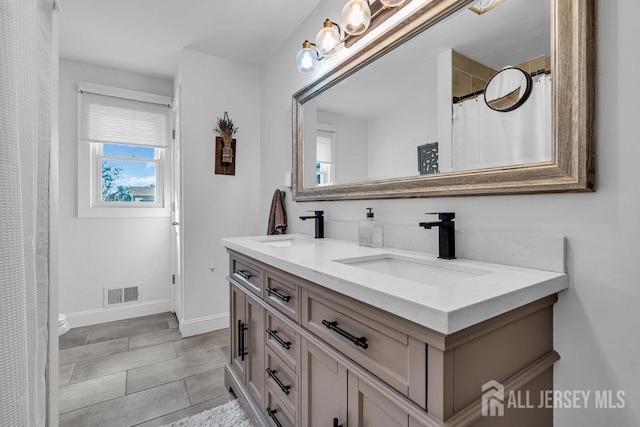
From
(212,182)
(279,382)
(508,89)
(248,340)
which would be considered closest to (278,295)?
(279,382)

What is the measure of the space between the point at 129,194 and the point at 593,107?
3.59 metres

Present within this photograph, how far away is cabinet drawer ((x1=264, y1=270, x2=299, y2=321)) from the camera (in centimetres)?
114

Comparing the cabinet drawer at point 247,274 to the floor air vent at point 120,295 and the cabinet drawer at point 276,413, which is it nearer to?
the cabinet drawer at point 276,413

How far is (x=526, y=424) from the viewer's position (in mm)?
823

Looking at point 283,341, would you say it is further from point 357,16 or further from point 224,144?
point 224,144

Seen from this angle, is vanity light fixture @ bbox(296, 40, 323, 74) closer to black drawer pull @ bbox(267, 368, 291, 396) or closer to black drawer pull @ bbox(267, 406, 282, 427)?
black drawer pull @ bbox(267, 368, 291, 396)

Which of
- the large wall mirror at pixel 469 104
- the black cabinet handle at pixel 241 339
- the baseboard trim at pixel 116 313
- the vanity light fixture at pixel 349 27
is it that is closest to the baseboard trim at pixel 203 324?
the baseboard trim at pixel 116 313

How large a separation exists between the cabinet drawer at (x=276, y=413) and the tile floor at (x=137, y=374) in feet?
1.81

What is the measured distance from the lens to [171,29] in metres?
2.31

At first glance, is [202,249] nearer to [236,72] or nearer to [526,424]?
[236,72]

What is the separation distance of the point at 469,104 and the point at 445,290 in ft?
2.55

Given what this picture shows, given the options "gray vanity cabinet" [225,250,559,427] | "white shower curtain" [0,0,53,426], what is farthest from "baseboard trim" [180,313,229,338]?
"white shower curtain" [0,0,53,426]

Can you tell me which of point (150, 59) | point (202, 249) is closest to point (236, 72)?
point (150, 59)

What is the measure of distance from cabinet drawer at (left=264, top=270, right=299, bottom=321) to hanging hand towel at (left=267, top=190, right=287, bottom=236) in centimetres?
104
